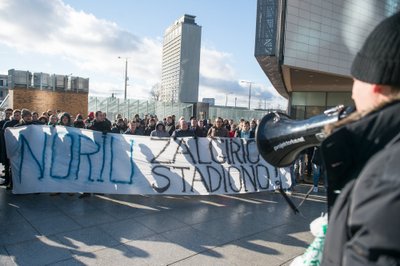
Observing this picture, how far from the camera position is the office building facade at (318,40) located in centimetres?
1709

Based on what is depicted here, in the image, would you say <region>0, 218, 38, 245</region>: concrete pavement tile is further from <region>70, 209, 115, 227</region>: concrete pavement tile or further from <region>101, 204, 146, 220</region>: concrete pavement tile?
<region>101, 204, 146, 220</region>: concrete pavement tile

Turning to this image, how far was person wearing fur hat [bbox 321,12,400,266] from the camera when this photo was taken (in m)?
0.93

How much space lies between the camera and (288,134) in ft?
5.50

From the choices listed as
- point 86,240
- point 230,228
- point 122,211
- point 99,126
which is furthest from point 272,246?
point 99,126

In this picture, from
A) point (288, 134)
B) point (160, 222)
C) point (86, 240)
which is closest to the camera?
point (288, 134)

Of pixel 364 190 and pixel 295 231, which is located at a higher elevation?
pixel 364 190

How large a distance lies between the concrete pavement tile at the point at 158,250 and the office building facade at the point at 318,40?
14222 mm

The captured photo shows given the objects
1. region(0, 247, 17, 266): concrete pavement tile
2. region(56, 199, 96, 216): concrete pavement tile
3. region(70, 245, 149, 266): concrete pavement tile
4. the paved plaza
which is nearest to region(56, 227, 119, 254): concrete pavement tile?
the paved plaza

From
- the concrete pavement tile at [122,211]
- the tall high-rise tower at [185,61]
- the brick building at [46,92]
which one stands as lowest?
the concrete pavement tile at [122,211]

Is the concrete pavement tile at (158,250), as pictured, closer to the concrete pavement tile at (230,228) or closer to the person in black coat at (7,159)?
the concrete pavement tile at (230,228)

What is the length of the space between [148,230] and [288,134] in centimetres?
358

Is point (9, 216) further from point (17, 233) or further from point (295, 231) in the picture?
point (295, 231)

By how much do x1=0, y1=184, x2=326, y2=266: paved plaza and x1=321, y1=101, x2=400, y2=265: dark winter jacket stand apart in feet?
9.76

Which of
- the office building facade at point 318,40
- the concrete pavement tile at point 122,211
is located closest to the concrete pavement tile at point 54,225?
the concrete pavement tile at point 122,211
